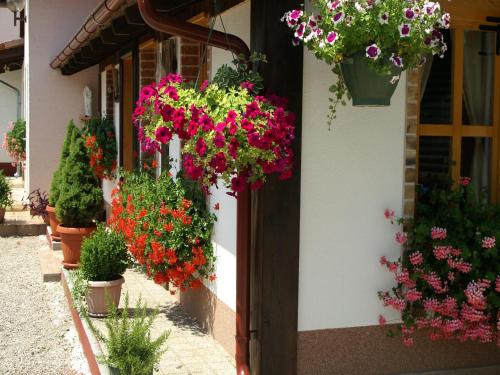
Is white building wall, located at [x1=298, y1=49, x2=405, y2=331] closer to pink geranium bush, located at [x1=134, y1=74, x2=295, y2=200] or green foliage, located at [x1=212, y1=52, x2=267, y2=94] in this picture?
green foliage, located at [x1=212, y1=52, x2=267, y2=94]

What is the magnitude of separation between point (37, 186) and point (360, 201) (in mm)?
8735

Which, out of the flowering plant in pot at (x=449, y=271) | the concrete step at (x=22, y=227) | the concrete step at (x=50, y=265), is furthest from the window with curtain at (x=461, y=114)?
the concrete step at (x=22, y=227)

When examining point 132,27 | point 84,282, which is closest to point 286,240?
point 84,282

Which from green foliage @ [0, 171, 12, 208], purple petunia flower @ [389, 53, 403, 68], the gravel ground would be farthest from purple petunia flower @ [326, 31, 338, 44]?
green foliage @ [0, 171, 12, 208]

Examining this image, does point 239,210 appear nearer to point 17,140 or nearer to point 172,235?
point 172,235

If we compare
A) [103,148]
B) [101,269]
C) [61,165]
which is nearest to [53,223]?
[103,148]

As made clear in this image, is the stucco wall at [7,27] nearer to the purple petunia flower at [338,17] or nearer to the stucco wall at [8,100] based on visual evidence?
the stucco wall at [8,100]

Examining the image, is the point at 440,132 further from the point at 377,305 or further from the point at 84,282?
the point at 84,282

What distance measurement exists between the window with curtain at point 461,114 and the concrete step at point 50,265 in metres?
4.92

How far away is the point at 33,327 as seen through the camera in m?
6.21

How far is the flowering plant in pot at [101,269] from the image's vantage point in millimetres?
5773

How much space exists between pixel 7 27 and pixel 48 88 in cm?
1324

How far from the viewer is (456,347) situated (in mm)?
4383

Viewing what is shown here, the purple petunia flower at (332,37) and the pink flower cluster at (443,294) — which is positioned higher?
the purple petunia flower at (332,37)
